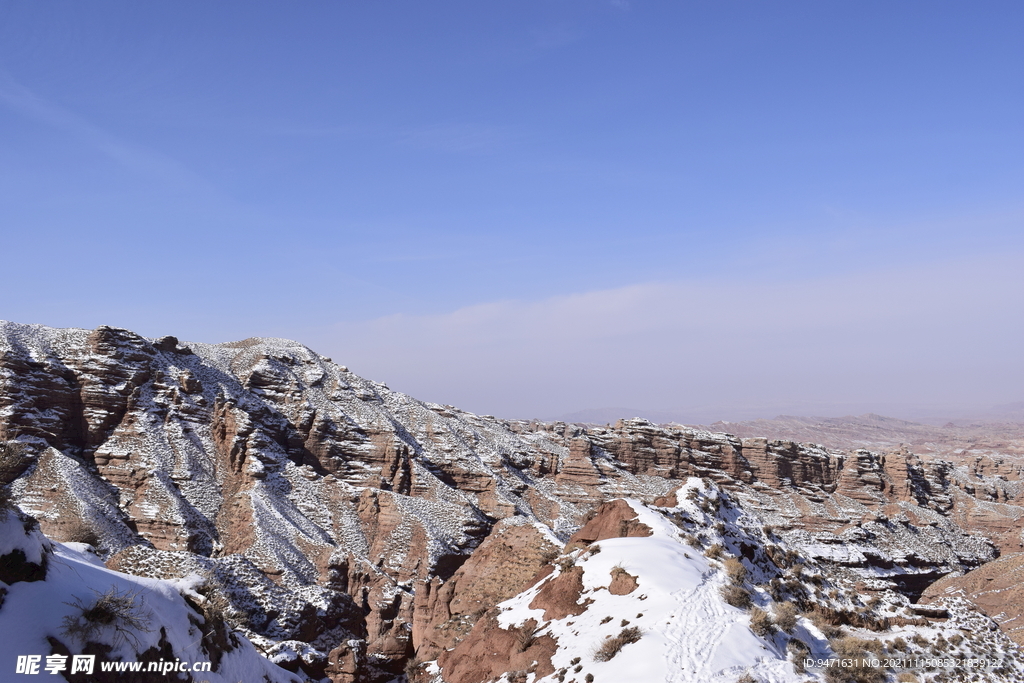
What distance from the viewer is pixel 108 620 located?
13.0m

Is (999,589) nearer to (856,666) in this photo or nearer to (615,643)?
(856,666)

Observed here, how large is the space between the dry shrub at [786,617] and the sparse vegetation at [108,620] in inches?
643

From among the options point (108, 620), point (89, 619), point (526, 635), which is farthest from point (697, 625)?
point (89, 619)

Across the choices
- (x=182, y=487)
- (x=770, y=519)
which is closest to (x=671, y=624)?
(x=182, y=487)

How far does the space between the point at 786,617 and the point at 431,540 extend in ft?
150

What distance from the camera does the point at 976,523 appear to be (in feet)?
292

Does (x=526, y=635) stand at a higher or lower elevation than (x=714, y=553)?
lower

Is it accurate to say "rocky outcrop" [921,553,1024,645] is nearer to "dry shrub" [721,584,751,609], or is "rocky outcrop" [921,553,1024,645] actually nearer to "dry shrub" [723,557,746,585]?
"dry shrub" [723,557,746,585]

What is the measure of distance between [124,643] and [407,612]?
34.0 m

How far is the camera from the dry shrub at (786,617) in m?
17.6

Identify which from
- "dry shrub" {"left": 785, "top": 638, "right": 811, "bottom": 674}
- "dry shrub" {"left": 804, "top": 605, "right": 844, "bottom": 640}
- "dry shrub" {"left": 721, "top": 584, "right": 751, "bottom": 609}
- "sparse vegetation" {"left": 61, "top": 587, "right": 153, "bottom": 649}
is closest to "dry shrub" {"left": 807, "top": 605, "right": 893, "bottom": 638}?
"dry shrub" {"left": 804, "top": 605, "right": 844, "bottom": 640}

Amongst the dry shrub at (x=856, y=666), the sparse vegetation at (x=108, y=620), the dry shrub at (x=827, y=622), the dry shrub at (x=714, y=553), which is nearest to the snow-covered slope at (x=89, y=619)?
the sparse vegetation at (x=108, y=620)

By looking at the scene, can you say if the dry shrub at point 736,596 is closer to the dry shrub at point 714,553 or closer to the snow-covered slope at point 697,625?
the snow-covered slope at point 697,625

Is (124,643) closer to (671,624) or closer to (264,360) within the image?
(671,624)
